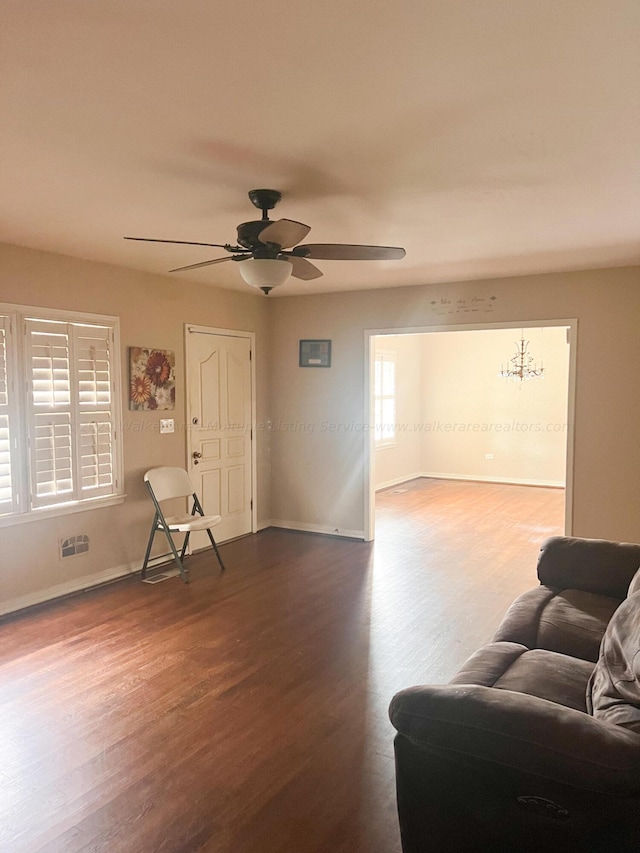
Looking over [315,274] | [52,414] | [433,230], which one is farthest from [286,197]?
[52,414]

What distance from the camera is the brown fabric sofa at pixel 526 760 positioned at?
4.96 ft

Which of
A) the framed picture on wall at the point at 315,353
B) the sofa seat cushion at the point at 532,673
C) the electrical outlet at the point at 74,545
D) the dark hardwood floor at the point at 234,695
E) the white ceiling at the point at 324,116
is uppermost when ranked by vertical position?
the white ceiling at the point at 324,116

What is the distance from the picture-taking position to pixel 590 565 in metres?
3.06

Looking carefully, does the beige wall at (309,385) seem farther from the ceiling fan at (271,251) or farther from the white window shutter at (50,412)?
the ceiling fan at (271,251)

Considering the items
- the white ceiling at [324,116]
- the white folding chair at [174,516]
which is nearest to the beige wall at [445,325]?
the white ceiling at [324,116]

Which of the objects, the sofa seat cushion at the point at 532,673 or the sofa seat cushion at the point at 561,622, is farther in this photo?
the sofa seat cushion at the point at 561,622

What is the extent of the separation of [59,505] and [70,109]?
298 cm

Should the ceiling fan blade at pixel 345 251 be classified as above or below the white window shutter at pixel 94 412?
above

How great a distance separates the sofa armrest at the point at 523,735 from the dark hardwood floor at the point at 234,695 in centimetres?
60

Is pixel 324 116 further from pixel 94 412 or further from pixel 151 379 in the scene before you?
pixel 151 379

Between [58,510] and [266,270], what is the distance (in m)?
2.54

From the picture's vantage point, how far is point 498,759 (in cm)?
161

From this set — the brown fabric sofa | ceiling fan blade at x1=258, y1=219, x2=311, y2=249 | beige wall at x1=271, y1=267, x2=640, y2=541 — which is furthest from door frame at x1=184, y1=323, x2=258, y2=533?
the brown fabric sofa

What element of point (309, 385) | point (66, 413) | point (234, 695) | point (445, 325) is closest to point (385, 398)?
point (309, 385)
